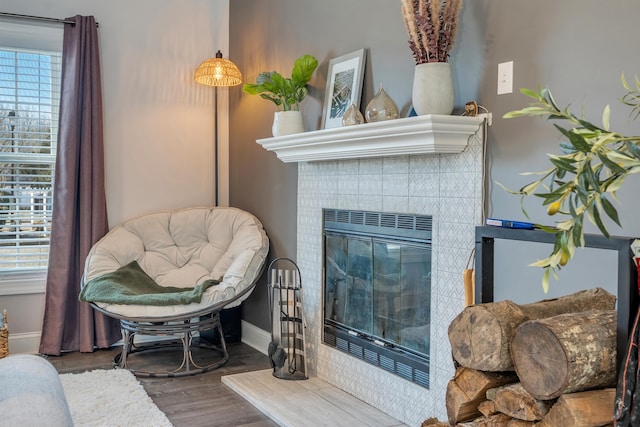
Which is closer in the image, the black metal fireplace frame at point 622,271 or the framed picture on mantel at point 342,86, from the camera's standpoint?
the black metal fireplace frame at point 622,271

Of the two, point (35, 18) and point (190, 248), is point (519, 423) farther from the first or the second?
point (35, 18)

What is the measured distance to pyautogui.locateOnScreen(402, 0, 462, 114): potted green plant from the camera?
2406 millimetres

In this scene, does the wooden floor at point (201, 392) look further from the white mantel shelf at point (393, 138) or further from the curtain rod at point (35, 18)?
the curtain rod at point (35, 18)

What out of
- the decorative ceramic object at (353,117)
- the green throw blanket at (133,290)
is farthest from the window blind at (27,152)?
the decorative ceramic object at (353,117)

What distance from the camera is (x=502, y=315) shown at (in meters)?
1.48

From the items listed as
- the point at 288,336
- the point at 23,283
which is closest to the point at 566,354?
the point at 288,336

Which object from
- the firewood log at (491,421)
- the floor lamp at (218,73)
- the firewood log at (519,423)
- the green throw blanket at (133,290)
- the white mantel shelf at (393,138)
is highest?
the floor lamp at (218,73)

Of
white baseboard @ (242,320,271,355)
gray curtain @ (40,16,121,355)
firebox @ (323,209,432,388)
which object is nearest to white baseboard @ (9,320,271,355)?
white baseboard @ (242,320,271,355)

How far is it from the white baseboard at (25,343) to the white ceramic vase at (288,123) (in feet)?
7.10

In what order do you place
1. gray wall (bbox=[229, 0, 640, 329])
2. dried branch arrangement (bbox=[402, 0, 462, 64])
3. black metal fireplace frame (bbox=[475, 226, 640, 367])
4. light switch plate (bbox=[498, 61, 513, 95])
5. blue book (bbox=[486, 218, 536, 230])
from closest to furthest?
1. black metal fireplace frame (bbox=[475, 226, 640, 367])
2. blue book (bbox=[486, 218, 536, 230])
3. gray wall (bbox=[229, 0, 640, 329])
4. light switch plate (bbox=[498, 61, 513, 95])
5. dried branch arrangement (bbox=[402, 0, 462, 64])

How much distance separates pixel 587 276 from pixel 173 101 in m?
3.38

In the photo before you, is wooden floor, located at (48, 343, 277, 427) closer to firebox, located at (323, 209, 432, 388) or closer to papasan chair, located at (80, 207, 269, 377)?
papasan chair, located at (80, 207, 269, 377)

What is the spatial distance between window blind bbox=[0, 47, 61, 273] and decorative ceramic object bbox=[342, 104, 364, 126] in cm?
227

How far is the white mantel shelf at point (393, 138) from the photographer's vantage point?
7.84 feet
